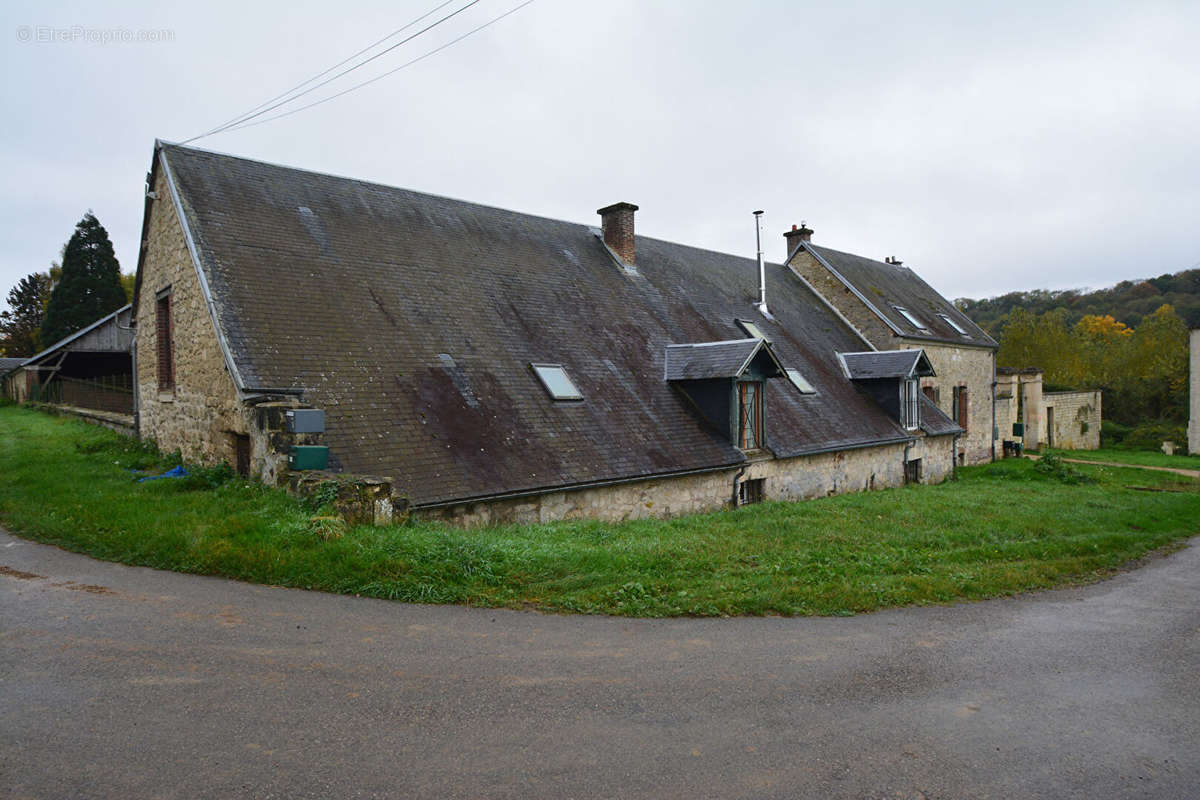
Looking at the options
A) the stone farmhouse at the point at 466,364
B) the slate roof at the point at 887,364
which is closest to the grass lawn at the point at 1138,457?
the slate roof at the point at 887,364

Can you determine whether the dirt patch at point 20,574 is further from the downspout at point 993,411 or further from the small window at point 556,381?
the downspout at point 993,411

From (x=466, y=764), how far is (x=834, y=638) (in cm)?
336

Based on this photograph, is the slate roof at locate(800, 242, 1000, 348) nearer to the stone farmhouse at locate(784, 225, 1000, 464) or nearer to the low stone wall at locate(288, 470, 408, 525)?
the stone farmhouse at locate(784, 225, 1000, 464)

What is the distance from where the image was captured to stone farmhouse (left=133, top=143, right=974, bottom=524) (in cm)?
1027

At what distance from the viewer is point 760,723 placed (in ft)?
13.9

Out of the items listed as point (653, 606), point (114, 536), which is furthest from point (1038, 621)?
point (114, 536)

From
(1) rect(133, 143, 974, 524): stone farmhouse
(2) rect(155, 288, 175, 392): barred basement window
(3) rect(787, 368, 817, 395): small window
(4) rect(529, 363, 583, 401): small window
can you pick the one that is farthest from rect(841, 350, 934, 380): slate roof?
(2) rect(155, 288, 175, 392): barred basement window

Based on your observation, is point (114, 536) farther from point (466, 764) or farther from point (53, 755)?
point (466, 764)

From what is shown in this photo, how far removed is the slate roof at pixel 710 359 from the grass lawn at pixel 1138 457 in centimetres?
2234

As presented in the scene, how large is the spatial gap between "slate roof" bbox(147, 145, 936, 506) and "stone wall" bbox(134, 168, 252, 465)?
30.0 inches

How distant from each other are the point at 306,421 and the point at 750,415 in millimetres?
8880

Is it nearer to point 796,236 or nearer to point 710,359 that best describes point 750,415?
point 710,359

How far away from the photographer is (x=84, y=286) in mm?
39469

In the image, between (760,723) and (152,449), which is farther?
(152,449)
